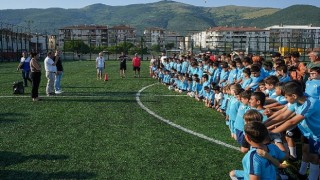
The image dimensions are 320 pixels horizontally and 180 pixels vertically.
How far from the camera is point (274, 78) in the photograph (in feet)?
25.9

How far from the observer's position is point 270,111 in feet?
21.1

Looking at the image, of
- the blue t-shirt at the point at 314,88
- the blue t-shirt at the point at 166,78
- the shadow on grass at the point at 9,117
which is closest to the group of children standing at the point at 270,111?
the blue t-shirt at the point at 314,88

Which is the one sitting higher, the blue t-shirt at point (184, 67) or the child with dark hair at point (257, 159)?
the blue t-shirt at point (184, 67)

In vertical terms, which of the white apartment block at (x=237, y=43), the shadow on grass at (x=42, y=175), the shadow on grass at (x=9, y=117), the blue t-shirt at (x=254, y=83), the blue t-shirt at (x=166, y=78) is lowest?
the shadow on grass at (x=42, y=175)

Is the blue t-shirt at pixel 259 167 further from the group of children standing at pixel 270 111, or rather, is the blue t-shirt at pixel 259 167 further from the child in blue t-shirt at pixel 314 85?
the child in blue t-shirt at pixel 314 85

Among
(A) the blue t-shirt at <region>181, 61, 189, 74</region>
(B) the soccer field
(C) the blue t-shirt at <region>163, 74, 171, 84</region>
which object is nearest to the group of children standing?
(B) the soccer field

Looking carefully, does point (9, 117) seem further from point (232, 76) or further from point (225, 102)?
point (232, 76)

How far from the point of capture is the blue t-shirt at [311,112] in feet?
17.0

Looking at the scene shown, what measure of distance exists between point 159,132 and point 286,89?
4628 mm

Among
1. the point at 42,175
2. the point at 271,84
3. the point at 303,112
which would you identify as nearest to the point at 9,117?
the point at 42,175

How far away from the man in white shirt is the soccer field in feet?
4.32

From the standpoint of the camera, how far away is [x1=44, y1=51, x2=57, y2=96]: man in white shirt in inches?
605

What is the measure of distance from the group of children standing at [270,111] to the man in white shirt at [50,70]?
20.7 feet

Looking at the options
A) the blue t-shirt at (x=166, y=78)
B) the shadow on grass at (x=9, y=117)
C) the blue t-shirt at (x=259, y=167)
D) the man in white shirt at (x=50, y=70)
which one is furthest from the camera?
the blue t-shirt at (x=166, y=78)
